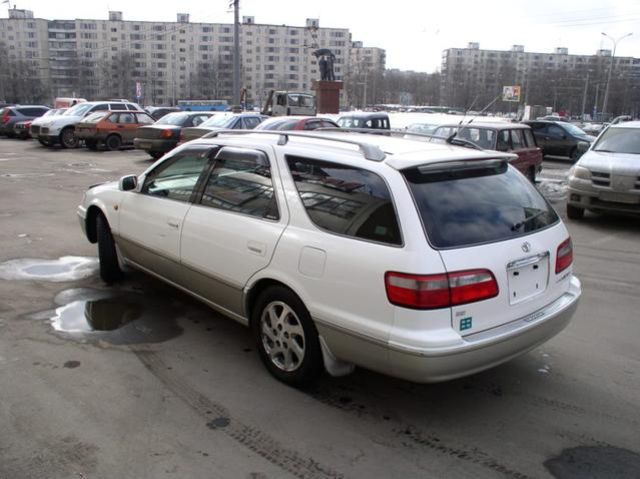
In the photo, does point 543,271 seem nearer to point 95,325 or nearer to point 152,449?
point 152,449

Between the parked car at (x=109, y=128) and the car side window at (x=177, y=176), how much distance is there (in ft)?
58.6

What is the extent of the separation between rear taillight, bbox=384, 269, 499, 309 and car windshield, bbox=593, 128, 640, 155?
8.32 metres

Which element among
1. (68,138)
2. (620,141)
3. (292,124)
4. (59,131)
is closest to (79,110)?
(68,138)

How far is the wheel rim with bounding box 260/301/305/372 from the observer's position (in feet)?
12.3

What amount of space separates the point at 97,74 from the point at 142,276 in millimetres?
128915

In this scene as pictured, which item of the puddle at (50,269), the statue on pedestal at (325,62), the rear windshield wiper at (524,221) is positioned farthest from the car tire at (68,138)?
the rear windshield wiper at (524,221)

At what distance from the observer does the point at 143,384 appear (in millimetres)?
3883

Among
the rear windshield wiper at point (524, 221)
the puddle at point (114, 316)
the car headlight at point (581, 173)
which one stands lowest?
the puddle at point (114, 316)

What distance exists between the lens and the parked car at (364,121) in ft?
65.3

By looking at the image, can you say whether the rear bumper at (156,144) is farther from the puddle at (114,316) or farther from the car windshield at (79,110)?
the puddle at (114,316)

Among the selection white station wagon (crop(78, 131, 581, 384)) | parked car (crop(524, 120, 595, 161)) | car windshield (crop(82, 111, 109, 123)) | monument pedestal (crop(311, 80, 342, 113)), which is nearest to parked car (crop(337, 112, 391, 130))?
parked car (crop(524, 120, 595, 161))

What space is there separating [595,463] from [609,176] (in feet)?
24.3

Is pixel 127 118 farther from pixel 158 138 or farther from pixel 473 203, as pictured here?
pixel 473 203

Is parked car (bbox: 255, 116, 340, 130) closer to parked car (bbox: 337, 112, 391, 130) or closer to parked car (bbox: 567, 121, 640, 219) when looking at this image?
parked car (bbox: 337, 112, 391, 130)
